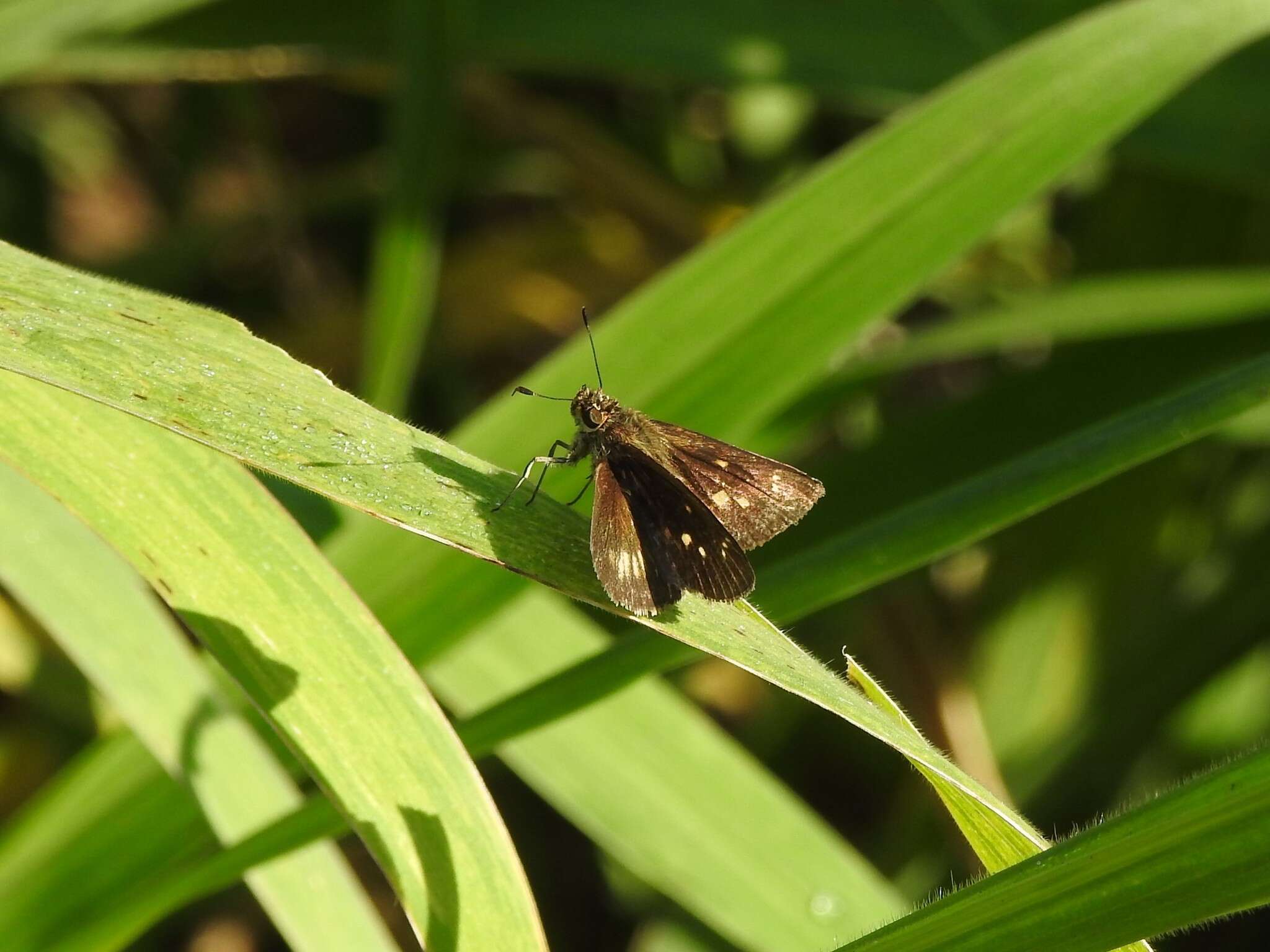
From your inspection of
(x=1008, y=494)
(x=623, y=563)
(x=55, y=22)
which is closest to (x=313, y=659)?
(x=623, y=563)

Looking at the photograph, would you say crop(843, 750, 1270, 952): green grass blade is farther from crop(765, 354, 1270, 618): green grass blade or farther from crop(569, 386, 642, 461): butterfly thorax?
crop(569, 386, 642, 461): butterfly thorax

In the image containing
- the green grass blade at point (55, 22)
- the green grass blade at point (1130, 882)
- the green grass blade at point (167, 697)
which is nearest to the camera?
the green grass blade at point (1130, 882)

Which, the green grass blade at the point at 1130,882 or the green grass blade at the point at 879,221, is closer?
the green grass blade at the point at 1130,882

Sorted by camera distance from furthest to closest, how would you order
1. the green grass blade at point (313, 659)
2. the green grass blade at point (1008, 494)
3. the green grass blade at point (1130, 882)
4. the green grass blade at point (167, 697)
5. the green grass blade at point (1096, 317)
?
the green grass blade at point (1096, 317) → the green grass blade at point (167, 697) → the green grass blade at point (1008, 494) → the green grass blade at point (313, 659) → the green grass blade at point (1130, 882)

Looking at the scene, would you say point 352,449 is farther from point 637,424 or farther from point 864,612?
point 864,612

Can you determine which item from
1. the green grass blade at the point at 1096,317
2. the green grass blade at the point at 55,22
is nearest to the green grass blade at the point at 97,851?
the green grass blade at the point at 1096,317

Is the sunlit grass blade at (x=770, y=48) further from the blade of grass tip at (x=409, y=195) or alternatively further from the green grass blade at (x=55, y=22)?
the blade of grass tip at (x=409, y=195)

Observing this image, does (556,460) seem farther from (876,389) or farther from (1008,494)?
(876,389)
